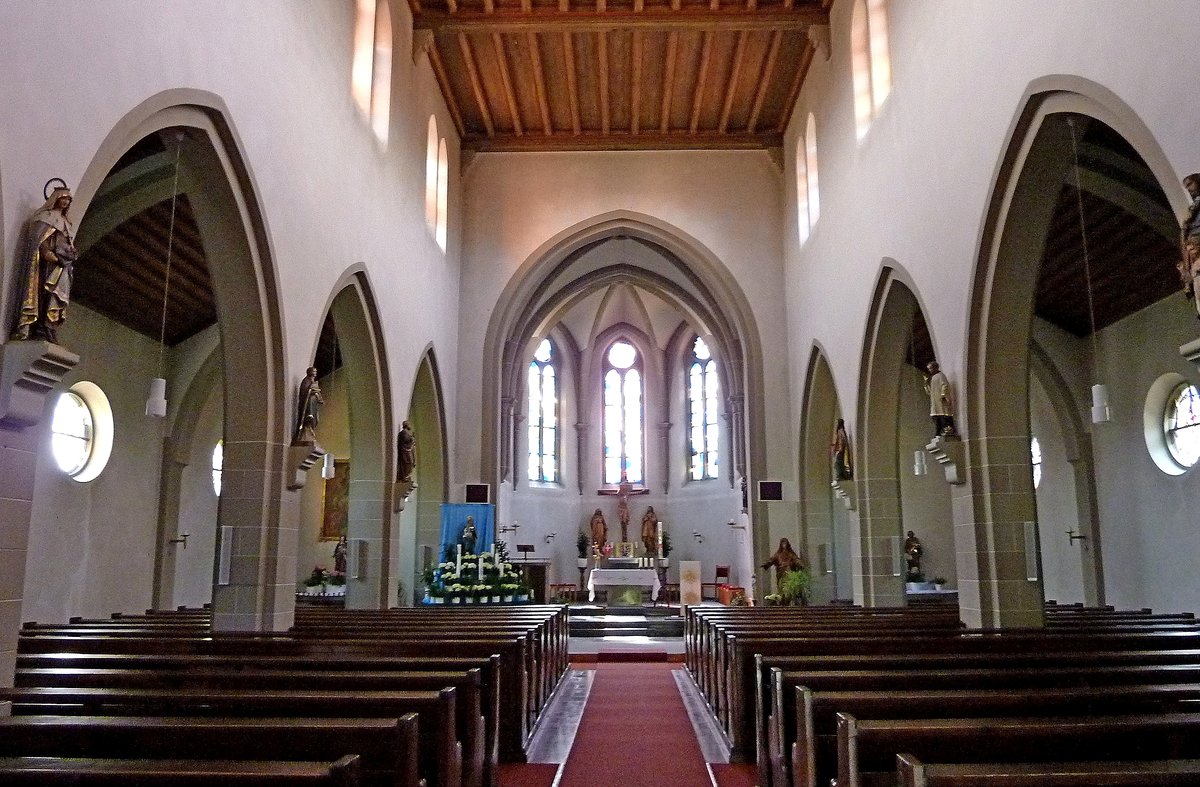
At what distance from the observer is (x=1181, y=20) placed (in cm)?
520

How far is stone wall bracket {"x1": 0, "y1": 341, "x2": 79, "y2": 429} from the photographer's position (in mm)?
4617

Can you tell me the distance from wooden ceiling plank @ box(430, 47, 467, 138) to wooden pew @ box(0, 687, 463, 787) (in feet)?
40.1

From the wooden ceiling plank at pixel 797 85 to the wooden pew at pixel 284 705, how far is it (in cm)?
1302

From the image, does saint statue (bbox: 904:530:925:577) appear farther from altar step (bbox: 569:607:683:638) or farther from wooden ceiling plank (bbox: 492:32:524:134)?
wooden ceiling plank (bbox: 492:32:524:134)

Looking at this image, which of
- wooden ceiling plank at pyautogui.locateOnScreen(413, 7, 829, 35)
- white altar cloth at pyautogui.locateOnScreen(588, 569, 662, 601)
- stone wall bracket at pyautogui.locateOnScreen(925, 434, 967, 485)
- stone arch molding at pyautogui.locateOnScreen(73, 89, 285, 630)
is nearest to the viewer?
stone arch molding at pyautogui.locateOnScreen(73, 89, 285, 630)

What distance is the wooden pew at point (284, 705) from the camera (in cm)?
359

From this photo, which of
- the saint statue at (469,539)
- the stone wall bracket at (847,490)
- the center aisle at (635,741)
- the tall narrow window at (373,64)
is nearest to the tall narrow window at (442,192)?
the tall narrow window at (373,64)

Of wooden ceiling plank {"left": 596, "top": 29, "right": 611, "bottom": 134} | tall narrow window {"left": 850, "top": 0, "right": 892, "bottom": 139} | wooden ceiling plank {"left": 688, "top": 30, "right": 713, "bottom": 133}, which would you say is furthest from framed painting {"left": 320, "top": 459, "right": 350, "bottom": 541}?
tall narrow window {"left": 850, "top": 0, "right": 892, "bottom": 139}

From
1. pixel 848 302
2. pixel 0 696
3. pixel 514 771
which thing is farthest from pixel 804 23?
pixel 0 696

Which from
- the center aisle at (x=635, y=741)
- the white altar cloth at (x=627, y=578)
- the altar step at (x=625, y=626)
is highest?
the white altar cloth at (x=627, y=578)

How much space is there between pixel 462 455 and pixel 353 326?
545 cm

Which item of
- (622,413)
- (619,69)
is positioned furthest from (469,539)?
(622,413)

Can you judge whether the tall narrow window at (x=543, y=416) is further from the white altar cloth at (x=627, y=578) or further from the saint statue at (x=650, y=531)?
the white altar cloth at (x=627, y=578)

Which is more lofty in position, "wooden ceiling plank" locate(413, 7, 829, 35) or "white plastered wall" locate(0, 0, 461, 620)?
"wooden ceiling plank" locate(413, 7, 829, 35)
